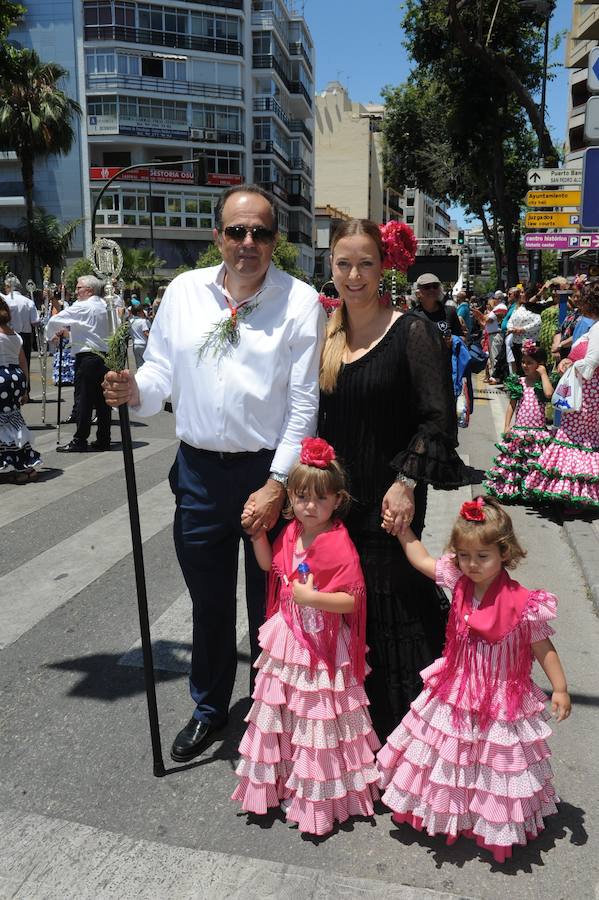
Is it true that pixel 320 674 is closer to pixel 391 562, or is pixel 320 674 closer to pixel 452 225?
pixel 391 562

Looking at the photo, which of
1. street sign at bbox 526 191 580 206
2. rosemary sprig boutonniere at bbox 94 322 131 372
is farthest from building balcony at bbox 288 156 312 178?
rosemary sprig boutonniere at bbox 94 322 131 372

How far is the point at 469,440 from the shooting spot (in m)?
10.2

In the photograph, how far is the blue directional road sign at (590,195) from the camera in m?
6.21

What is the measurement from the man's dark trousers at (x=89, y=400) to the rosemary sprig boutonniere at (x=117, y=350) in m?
6.94

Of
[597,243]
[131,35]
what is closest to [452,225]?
[131,35]

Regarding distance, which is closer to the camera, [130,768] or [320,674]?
[320,674]

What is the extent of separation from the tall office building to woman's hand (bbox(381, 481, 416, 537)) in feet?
165

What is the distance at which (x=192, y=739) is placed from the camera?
311 centimetres

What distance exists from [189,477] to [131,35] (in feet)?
188

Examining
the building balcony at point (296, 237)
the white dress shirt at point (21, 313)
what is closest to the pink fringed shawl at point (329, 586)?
the white dress shirt at point (21, 313)

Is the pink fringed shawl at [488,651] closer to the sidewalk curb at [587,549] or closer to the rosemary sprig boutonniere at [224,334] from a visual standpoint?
the rosemary sprig boutonniere at [224,334]

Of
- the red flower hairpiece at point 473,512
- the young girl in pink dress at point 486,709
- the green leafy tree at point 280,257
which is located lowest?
the young girl in pink dress at point 486,709

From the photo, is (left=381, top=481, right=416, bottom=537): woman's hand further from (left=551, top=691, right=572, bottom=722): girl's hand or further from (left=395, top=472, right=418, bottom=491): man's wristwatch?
(left=551, top=691, right=572, bottom=722): girl's hand

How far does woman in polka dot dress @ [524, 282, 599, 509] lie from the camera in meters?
6.37
